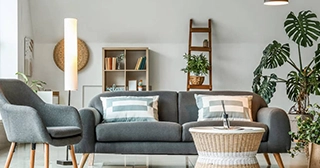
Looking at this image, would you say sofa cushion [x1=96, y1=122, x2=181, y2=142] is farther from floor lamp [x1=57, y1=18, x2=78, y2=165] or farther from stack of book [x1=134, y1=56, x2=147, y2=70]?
stack of book [x1=134, y1=56, x2=147, y2=70]

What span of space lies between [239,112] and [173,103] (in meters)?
0.70

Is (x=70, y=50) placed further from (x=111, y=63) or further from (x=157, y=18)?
(x=157, y=18)

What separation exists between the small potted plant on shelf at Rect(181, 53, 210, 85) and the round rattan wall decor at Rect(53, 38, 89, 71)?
1552mm

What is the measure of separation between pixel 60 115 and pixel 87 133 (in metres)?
0.30

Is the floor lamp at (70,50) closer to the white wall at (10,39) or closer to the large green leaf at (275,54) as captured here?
the white wall at (10,39)

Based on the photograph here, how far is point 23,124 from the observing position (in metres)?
3.94

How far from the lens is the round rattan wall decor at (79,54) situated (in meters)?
7.84

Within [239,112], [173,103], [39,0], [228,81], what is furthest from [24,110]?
[228,81]

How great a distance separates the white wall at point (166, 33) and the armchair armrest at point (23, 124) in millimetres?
3774

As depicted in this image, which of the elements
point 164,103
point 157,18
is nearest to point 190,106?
point 164,103

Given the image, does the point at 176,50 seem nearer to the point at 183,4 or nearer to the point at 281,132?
the point at 183,4

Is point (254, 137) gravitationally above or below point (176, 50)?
below

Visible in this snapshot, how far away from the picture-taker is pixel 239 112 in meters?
4.82

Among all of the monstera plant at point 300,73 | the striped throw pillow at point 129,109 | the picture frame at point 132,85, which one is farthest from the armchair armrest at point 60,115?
the picture frame at point 132,85
